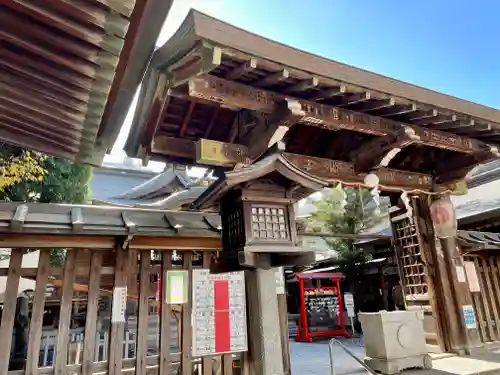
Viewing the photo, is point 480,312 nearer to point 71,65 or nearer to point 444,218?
point 444,218

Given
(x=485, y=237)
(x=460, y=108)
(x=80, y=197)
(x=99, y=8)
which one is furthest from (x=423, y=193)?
(x=80, y=197)

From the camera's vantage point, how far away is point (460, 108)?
5180 mm

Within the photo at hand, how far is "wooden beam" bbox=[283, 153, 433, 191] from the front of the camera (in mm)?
5320

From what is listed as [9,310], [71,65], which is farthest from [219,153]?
[9,310]

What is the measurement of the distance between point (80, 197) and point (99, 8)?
10133mm

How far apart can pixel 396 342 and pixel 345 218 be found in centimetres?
1138

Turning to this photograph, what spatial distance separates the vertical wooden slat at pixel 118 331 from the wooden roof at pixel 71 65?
189 cm

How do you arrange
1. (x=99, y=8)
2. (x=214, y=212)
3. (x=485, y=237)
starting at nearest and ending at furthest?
(x=99, y=8), (x=214, y=212), (x=485, y=237)

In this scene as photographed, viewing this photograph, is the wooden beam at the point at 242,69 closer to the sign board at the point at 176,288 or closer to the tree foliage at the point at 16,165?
the sign board at the point at 176,288

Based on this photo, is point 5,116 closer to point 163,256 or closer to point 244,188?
point 244,188

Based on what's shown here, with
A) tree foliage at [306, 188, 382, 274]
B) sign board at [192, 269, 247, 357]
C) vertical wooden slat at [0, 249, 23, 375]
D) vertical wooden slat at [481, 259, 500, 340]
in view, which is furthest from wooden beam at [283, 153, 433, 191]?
tree foliage at [306, 188, 382, 274]

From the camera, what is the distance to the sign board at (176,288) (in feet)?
16.2

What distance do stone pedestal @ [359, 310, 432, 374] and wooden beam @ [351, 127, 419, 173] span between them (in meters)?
2.64

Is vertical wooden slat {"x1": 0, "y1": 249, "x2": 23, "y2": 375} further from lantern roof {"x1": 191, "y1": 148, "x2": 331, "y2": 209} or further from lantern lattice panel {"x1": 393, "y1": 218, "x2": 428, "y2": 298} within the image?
lantern lattice panel {"x1": 393, "y1": 218, "x2": 428, "y2": 298}
